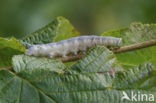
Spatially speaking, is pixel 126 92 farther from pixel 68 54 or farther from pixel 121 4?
pixel 121 4

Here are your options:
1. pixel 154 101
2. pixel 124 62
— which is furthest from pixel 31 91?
pixel 124 62

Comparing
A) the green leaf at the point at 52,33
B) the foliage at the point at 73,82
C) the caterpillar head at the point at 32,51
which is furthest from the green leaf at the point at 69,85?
the green leaf at the point at 52,33

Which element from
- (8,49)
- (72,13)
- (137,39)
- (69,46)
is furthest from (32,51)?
(72,13)

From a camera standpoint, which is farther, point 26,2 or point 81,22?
point 81,22

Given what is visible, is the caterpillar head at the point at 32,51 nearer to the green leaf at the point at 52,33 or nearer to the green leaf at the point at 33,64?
the green leaf at the point at 33,64

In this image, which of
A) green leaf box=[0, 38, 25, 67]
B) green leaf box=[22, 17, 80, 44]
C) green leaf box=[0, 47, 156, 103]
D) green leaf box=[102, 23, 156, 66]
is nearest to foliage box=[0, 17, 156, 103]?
green leaf box=[0, 47, 156, 103]

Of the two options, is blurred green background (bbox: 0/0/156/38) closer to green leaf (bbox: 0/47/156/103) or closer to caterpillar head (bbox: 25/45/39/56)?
caterpillar head (bbox: 25/45/39/56)
